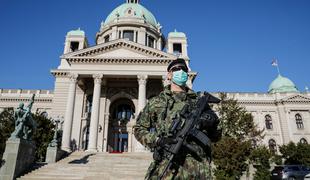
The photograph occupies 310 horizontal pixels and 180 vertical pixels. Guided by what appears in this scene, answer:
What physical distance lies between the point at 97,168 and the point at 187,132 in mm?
14757

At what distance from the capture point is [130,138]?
96.4 ft

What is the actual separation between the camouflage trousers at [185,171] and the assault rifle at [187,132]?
0.14 meters

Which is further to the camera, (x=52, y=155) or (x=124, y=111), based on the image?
(x=124, y=111)

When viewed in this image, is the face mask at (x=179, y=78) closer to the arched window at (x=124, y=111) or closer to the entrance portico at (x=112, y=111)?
the entrance portico at (x=112, y=111)

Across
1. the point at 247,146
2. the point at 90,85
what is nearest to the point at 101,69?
the point at 90,85

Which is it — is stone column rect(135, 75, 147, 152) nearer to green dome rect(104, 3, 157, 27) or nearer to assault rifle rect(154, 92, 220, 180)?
green dome rect(104, 3, 157, 27)

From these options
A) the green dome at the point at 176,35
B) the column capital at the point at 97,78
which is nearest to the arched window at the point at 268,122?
the green dome at the point at 176,35

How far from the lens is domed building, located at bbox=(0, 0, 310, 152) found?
2647 centimetres

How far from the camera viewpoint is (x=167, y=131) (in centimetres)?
270

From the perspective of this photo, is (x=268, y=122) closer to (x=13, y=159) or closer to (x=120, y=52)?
(x=120, y=52)

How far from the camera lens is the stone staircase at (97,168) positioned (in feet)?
45.8

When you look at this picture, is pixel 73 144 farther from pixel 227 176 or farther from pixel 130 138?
pixel 227 176

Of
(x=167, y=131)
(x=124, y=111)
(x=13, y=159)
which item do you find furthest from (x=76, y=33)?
(x=167, y=131)

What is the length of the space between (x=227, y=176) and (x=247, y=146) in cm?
322
